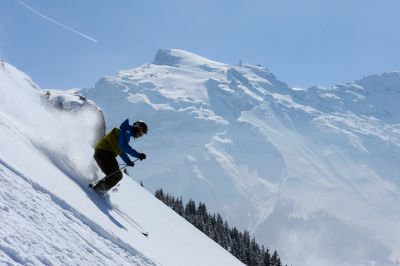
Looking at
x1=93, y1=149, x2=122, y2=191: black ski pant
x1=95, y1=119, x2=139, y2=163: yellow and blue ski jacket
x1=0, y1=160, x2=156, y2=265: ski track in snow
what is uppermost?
x1=95, y1=119, x2=139, y2=163: yellow and blue ski jacket

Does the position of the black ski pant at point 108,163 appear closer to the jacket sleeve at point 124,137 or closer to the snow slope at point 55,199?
the jacket sleeve at point 124,137

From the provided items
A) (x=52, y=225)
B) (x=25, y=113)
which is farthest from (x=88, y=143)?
(x=52, y=225)

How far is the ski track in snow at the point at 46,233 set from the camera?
5934 millimetres

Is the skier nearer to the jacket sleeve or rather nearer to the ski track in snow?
the jacket sleeve

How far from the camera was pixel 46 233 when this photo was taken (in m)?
6.76

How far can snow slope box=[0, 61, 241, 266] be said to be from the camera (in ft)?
21.1

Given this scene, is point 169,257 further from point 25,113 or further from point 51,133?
point 25,113

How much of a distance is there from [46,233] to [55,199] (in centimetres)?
154

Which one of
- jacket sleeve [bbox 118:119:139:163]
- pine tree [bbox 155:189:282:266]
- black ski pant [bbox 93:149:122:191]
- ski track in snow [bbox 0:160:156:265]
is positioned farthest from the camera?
pine tree [bbox 155:189:282:266]

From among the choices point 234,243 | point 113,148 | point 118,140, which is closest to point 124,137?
point 118,140

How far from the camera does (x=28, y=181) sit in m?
8.06

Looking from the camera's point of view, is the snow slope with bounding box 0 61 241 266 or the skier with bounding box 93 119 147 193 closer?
the snow slope with bounding box 0 61 241 266

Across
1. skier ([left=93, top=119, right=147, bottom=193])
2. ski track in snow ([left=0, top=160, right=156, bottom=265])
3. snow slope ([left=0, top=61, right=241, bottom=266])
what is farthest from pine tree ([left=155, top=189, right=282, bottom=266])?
ski track in snow ([left=0, top=160, right=156, bottom=265])

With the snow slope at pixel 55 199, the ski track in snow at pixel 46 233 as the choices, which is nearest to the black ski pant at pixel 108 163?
the snow slope at pixel 55 199
